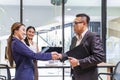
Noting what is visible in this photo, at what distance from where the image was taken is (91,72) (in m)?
2.35

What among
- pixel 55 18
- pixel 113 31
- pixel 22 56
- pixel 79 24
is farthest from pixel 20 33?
pixel 113 31

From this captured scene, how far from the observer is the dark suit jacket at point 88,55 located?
2234 millimetres

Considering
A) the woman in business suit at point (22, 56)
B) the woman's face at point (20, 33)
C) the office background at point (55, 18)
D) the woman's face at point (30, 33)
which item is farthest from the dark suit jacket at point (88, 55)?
the office background at point (55, 18)

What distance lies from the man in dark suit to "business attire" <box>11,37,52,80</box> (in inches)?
19.9

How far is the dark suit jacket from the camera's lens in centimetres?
223

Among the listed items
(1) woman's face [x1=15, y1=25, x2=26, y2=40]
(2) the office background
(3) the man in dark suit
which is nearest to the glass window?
(2) the office background

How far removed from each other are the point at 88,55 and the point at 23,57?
0.82m

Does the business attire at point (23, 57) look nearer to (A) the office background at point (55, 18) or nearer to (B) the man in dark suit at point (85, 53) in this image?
(B) the man in dark suit at point (85, 53)

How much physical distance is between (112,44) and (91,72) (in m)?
5.17

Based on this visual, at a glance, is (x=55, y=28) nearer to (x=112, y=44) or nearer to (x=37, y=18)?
(x=37, y=18)

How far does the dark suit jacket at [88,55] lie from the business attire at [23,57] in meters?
0.53

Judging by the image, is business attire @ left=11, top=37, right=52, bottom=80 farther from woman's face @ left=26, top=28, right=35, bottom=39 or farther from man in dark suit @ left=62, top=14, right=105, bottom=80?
woman's face @ left=26, top=28, right=35, bottom=39

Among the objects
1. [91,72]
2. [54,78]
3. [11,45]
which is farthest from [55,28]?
[91,72]

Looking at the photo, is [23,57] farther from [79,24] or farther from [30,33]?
[30,33]
